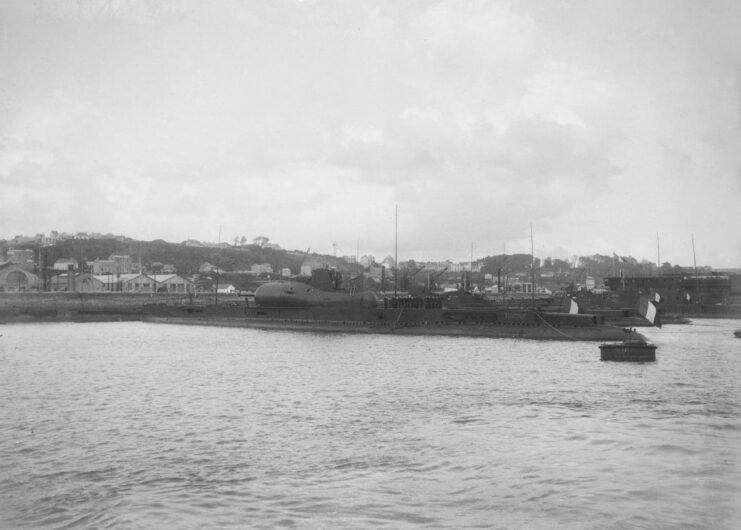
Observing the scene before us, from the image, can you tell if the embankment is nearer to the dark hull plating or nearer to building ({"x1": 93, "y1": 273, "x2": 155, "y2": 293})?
building ({"x1": 93, "y1": 273, "x2": 155, "y2": 293})

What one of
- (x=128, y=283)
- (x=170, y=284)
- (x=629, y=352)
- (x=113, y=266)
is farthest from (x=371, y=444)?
(x=113, y=266)

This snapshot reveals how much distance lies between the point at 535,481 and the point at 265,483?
541 cm

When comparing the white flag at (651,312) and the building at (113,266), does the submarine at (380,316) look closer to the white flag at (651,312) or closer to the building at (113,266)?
the white flag at (651,312)

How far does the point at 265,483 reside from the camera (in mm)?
13250

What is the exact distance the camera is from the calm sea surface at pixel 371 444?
11.6m

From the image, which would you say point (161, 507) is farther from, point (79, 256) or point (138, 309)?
point (79, 256)

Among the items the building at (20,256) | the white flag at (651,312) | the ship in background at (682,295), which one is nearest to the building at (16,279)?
the building at (20,256)

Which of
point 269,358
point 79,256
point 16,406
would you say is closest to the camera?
point 16,406

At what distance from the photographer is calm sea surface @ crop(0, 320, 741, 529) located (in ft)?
38.1

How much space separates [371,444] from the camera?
16.4m

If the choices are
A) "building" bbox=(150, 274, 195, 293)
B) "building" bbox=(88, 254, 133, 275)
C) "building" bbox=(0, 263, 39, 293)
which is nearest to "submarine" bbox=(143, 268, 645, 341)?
"building" bbox=(0, 263, 39, 293)

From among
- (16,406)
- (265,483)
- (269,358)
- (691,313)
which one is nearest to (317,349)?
(269,358)

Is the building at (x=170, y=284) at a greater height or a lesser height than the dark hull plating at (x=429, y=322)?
greater

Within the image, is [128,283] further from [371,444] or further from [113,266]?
[371,444]
